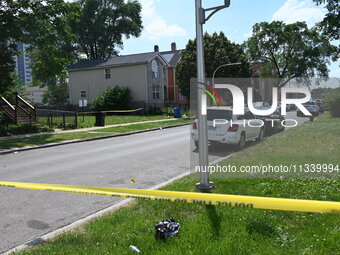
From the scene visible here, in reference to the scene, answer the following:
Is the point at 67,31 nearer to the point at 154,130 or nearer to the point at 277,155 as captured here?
the point at 154,130

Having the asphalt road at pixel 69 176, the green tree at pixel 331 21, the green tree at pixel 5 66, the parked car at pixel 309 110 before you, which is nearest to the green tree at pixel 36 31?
the green tree at pixel 5 66

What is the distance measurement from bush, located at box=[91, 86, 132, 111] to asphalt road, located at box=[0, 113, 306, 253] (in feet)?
80.8

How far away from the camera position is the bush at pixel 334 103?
6468 mm

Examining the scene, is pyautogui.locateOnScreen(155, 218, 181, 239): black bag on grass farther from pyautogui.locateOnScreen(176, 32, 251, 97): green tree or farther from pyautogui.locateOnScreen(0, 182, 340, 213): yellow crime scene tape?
pyautogui.locateOnScreen(176, 32, 251, 97): green tree

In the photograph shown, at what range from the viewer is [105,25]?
61844 mm

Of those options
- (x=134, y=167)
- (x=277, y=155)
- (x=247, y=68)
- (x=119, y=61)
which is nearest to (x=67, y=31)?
(x=134, y=167)

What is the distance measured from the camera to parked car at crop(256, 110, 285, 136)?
22.1ft

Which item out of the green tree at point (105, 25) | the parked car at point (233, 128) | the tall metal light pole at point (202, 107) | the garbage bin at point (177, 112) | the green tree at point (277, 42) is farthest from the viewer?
the green tree at point (105, 25)

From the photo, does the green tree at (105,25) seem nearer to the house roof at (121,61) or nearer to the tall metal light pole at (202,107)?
the house roof at (121,61)

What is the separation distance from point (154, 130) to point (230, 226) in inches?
716

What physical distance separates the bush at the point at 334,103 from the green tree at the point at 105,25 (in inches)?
2260

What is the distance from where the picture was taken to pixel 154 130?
Answer: 22.3m

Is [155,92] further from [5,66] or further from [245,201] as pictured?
[245,201]

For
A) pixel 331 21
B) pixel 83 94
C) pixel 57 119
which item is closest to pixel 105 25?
pixel 83 94
